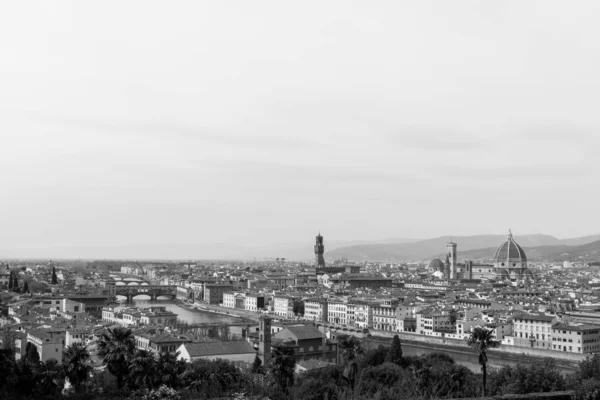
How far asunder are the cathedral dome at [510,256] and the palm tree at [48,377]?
89521 mm

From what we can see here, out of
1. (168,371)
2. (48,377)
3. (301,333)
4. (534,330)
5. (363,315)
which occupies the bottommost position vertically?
(363,315)

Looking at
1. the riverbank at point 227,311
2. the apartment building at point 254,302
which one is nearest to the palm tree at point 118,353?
the riverbank at point 227,311

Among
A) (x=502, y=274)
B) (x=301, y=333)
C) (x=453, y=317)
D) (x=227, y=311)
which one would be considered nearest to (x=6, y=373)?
(x=301, y=333)

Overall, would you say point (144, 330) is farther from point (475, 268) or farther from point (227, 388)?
point (475, 268)

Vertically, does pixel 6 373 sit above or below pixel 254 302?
above

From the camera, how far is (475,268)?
11238 centimetres

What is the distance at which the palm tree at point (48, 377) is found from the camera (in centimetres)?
1562

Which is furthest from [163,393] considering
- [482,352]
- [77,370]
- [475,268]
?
[475,268]

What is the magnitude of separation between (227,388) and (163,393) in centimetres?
589

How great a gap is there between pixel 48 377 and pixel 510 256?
298 ft

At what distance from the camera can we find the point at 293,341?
3225 centimetres

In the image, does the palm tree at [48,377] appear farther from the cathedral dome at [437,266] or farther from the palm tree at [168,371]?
the cathedral dome at [437,266]

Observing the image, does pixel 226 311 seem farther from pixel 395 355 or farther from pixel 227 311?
pixel 395 355

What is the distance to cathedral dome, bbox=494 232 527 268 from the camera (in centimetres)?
9806
